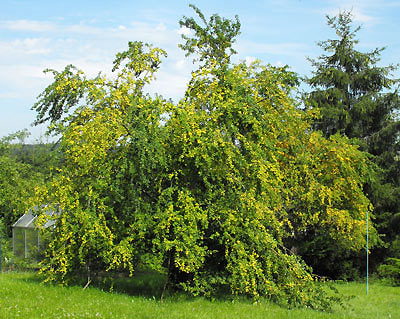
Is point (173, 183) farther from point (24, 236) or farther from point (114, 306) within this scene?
point (24, 236)

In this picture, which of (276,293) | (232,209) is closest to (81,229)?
(232,209)

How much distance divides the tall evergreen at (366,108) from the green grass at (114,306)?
30.9 feet

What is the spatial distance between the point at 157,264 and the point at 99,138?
280 centimetres

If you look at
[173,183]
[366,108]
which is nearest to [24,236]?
[173,183]

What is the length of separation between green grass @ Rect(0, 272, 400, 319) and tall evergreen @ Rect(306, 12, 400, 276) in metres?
9.41

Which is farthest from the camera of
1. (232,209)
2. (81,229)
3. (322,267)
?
(322,267)

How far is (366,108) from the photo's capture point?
2081cm

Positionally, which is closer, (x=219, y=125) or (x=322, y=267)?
(x=219, y=125)

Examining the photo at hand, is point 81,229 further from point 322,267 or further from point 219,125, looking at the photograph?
point 322,267

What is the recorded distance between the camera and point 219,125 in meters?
11.0

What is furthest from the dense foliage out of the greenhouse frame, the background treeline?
the greenhouse frame

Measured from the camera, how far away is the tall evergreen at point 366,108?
67.2ft

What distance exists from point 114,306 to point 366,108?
15.2m

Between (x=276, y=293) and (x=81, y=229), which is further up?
(x=81, y=229)
